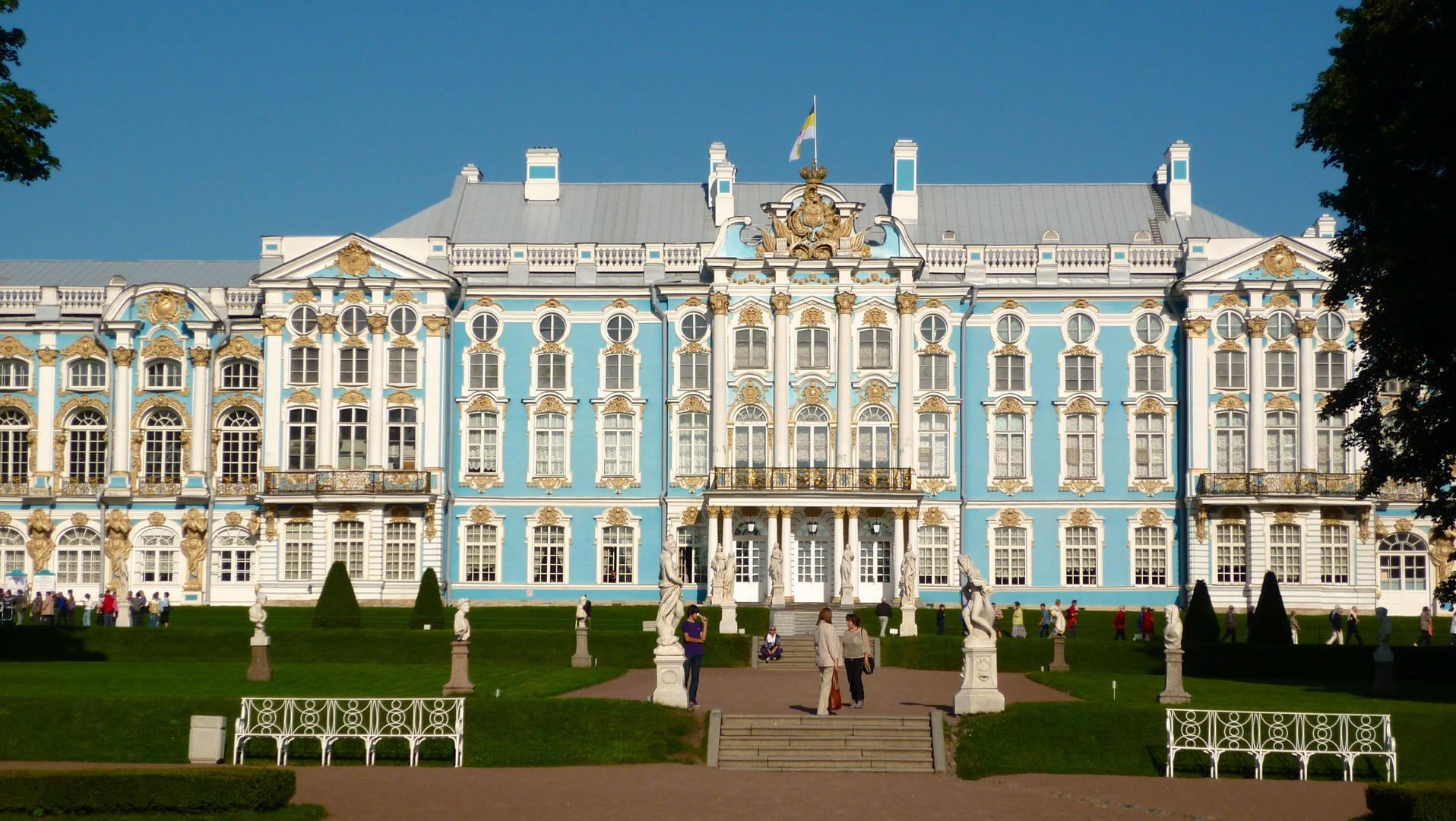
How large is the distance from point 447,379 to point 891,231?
15.5 meters

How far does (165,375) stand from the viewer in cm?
5344

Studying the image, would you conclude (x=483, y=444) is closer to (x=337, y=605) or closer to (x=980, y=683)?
(x=337, y=605)

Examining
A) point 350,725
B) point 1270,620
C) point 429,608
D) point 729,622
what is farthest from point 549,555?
point 350,725

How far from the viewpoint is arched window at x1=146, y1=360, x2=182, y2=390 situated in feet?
175

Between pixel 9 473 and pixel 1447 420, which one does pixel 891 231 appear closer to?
pixel 1447 420

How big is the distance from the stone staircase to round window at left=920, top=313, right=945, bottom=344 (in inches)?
1161

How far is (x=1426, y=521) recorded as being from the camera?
51969mm

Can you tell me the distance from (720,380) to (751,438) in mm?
2190

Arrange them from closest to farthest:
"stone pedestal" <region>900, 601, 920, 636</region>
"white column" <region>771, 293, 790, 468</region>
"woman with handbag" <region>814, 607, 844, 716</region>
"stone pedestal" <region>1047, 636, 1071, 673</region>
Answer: "woman with handbag" <region>814, 607, 844, 716</region> → "stone pedestal" <region>1047, 636, 1071, 673</region> → "stone pedestal" <region>900, 601, 920, 636</region> → "white column" <region>771, 293, 790, 468</region>

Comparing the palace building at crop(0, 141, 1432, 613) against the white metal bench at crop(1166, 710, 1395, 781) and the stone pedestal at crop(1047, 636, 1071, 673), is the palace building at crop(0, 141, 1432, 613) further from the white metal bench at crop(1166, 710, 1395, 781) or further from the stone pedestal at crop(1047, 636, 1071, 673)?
the white metal bench at crop(1166, 710, 1395, 781)

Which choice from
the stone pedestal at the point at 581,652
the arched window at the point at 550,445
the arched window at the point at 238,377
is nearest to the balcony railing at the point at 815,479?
the arched window at the point at 550,445

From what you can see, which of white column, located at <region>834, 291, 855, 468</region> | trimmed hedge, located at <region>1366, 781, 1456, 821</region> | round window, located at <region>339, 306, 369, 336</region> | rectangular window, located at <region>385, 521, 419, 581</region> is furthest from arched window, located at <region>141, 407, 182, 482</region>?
trimmed hedge, located at <region>1366, 781, 1456, 821</region>

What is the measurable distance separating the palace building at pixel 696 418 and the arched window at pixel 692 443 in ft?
0.38

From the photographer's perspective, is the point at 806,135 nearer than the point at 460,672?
No
